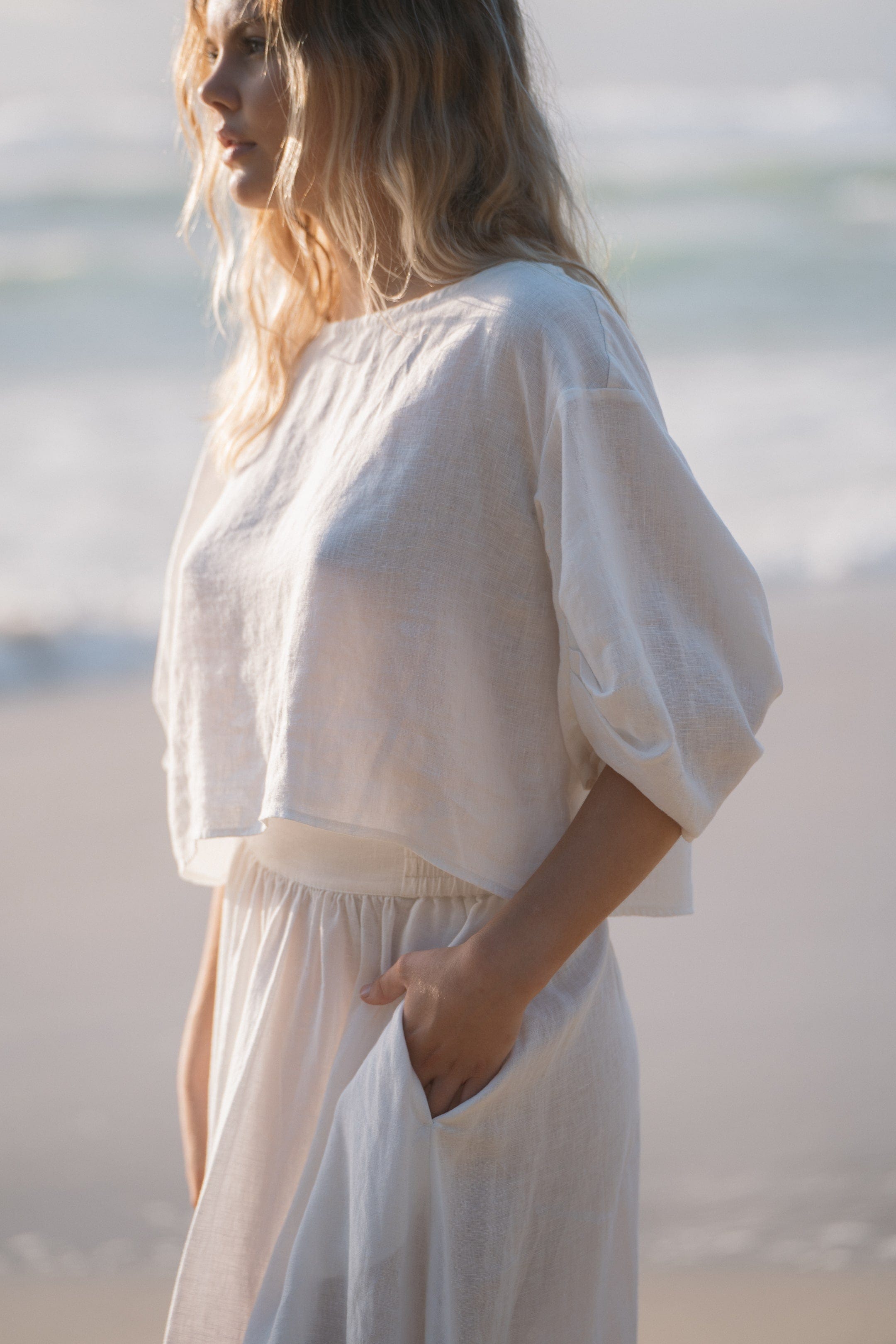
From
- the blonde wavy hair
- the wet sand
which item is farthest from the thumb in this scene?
the wet sand

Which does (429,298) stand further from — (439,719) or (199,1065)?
(199,1065)

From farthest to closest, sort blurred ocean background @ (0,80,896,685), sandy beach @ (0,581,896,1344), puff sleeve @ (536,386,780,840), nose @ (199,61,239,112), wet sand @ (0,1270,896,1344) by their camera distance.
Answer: blurred ocean background @ (0,80,896,685), sandy beach @ (0,581,896,1344), wet sand @ (0,1270,896,1344), nose @ (199,61,239,112), puff sleeve @ (536,386,780,840)

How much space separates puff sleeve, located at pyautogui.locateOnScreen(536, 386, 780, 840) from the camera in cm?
83

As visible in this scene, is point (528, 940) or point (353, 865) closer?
point (528, 940)

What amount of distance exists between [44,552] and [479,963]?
4.81 meters

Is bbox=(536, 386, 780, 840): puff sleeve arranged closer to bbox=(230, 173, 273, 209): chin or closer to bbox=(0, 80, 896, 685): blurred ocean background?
bbox=(230, 173, 273, 209): chin

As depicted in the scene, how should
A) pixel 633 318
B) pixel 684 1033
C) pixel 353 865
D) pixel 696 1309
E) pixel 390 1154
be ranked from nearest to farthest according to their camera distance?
pixel 390 1154 → pixel 353 865 → pixel 696 1309 → pixel 684 1033 → pixel 633 318

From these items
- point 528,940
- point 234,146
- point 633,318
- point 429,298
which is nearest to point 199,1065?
point 528,940

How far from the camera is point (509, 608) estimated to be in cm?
90

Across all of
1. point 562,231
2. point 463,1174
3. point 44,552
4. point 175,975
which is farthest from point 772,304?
point 463,1174

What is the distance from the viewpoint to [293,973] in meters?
0.99

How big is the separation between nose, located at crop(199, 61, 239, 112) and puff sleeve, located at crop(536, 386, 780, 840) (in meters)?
0.48

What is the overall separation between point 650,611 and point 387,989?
1.21ft

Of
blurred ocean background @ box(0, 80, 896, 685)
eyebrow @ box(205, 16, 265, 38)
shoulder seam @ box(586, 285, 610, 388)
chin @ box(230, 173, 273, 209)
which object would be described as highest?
eyebrow @ box(205, 16, 265, 38)
